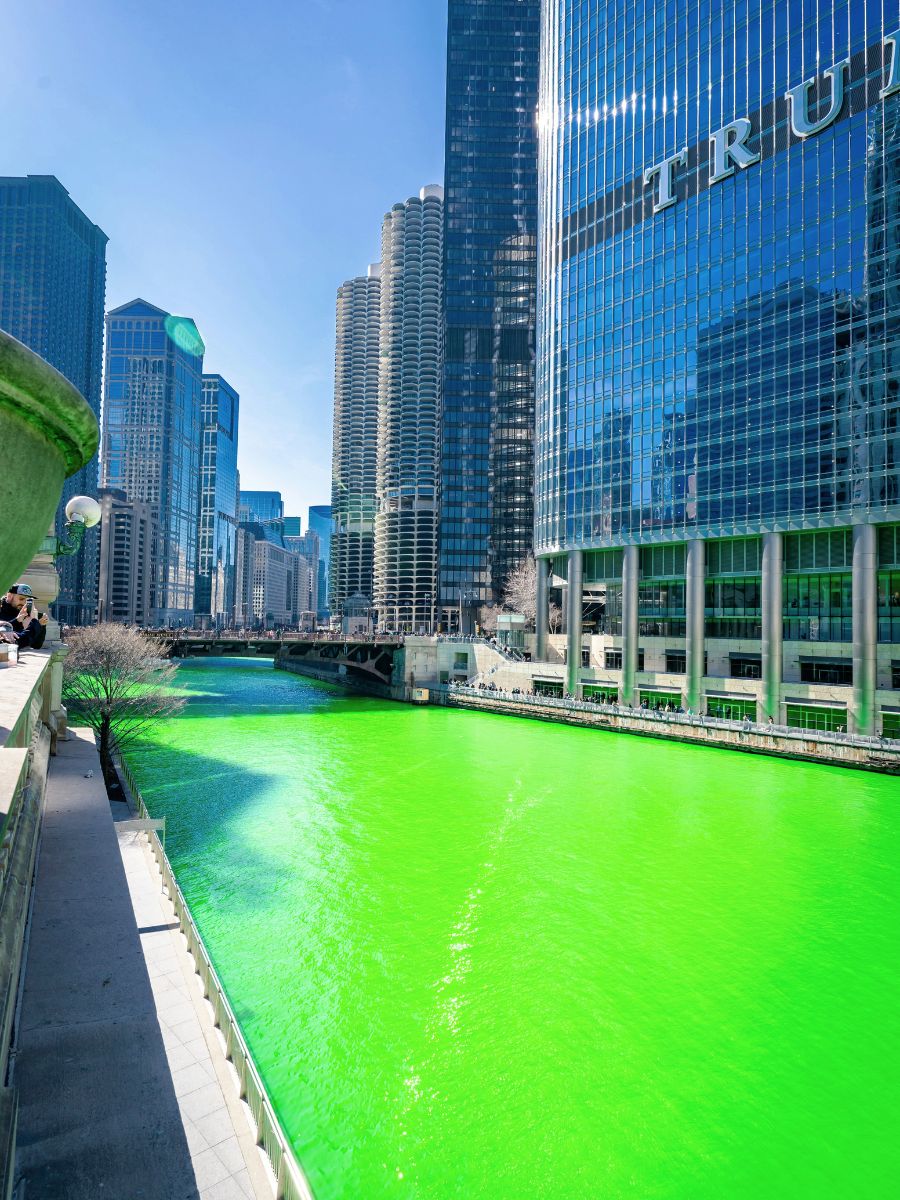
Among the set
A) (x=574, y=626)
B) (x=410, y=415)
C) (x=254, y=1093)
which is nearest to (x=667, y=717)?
(x=574, y=626)

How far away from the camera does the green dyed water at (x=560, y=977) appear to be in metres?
11.1

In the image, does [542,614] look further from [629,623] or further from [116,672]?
[116,672]

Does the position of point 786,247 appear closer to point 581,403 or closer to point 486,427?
point 581,403

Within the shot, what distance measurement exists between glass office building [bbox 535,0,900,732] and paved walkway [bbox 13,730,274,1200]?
153 feet

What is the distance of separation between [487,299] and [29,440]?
149837mm

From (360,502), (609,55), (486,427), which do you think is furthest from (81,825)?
(360,502)

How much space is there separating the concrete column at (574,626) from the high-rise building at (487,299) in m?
64.6

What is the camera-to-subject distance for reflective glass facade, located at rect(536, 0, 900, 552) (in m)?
46.0

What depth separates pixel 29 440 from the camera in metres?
2.53

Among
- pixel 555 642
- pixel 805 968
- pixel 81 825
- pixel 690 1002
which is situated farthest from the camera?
pixel 555 642

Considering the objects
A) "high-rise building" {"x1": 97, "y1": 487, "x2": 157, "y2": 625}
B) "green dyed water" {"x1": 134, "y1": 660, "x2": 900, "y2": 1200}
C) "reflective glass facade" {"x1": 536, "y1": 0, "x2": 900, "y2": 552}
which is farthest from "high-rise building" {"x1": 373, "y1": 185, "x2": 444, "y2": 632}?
"green dyed water" {"x1": 134, "y1": 660, "x2": 900, "y2": 1200}

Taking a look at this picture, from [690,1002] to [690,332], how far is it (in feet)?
184

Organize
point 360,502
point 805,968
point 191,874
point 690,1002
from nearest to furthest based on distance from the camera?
point 690,1002 < point 805,968 < point 191,874 < point 360,502

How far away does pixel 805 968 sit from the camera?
680 inches
